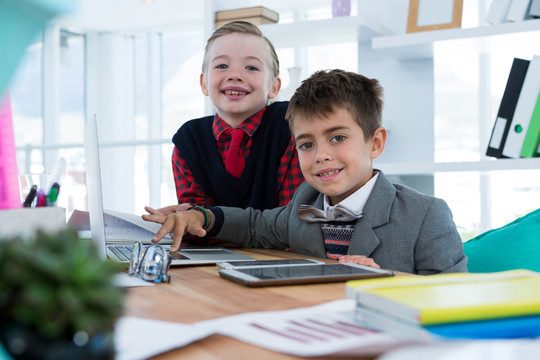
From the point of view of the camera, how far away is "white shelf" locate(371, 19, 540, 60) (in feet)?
6.23

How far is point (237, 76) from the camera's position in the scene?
5.83 ft

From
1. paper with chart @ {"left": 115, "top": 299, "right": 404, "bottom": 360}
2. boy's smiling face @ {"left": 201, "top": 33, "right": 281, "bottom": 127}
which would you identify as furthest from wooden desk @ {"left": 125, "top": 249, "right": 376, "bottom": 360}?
boy's smiling face @ {"left": 201, "top": 33, "right": 281, "bottom": 127}

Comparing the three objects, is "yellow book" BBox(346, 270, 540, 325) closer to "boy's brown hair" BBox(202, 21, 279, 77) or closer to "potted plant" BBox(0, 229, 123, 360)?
"potted plant" BBox(0, 229, 123, 360)

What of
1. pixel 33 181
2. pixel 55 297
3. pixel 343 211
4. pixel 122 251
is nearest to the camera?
pixel 55 297

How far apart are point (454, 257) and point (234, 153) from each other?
2.62 ft

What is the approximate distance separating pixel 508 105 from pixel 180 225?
131 centimetres

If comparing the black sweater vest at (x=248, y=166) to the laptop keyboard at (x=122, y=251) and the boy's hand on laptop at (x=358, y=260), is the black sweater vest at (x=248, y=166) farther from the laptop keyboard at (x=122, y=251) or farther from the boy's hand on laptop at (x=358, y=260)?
the boy's hand on laptop at (x=358, y=260)

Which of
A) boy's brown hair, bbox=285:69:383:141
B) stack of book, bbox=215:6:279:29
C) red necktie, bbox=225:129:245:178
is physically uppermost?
stack of book, bbox=215:6:279:29

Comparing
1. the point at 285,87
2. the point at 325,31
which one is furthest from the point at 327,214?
the point at 285,87

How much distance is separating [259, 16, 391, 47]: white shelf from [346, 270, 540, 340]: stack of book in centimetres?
176

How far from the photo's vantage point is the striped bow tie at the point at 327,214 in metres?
1.28

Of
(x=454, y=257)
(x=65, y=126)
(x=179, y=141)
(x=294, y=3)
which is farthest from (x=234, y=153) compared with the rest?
(x=65, y=126)

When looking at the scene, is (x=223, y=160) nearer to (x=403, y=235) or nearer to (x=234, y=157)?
(x=234, y=157)

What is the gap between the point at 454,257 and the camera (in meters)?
1.21
